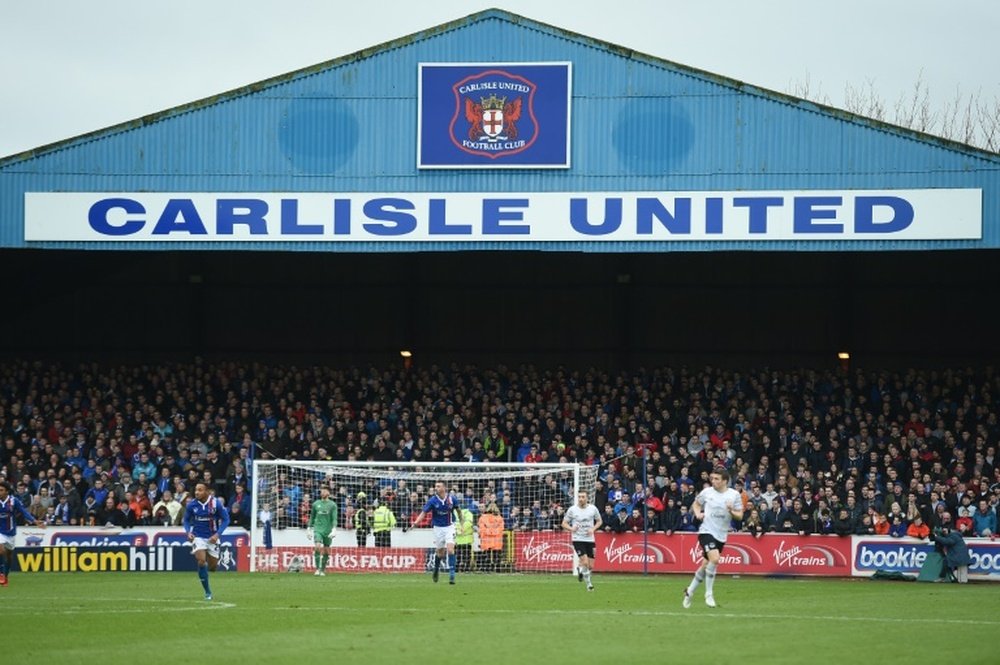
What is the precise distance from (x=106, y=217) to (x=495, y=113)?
9.56 meters

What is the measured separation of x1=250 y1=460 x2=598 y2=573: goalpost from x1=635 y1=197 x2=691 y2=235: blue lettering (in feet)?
19.1

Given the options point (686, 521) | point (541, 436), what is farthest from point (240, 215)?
point (686, 521)

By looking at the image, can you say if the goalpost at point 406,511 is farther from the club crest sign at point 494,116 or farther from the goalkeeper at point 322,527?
the club crest sign at point 494,116

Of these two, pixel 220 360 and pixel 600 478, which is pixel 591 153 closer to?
pixel 600 478

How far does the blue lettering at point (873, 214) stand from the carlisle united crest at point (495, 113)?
25.0 feet

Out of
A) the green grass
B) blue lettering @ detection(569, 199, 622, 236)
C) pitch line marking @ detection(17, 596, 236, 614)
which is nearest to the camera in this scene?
the green grass

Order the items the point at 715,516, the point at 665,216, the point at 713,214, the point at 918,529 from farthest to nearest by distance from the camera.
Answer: the point at 665,216
the point at 713,214
the point at 918,529
the point at 715,516

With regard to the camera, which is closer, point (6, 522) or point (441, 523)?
point (6, 522)

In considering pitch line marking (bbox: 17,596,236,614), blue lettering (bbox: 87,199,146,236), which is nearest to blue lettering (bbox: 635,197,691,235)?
blue lettering (bbox: 87,199,146,236)

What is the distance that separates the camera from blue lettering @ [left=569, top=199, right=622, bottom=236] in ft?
122

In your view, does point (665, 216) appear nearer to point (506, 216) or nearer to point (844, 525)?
point (506, 216)

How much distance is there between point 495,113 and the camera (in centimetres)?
3753

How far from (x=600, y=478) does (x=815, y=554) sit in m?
5.72

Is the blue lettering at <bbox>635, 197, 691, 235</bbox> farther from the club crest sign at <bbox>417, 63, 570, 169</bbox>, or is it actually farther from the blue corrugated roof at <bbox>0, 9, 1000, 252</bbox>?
the club crest sign at <bbox>417, 63, 570, 169</bbox>
